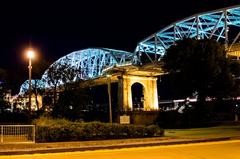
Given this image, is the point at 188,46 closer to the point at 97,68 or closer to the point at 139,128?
the point at 139,128

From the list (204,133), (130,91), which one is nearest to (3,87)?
(204,133)

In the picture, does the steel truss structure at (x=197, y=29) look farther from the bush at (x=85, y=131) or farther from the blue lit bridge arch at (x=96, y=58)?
the bush at (x=85, y=131)

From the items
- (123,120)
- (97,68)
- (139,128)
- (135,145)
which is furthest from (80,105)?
(97,68)

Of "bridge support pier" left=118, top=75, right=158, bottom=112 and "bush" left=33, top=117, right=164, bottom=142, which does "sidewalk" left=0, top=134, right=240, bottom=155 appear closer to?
"bush" left=33, top=117, right=164, bottom=142

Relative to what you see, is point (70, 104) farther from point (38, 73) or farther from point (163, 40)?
point (163, 40)

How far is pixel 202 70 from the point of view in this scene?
52250 millimetres

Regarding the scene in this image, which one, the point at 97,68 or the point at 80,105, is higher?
the point at 97,68

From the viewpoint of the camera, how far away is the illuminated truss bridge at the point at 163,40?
83.9 meters

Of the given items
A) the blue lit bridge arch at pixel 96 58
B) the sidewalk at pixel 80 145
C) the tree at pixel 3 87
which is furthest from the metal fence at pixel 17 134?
the blue lit bridge arch at pixel 96 58

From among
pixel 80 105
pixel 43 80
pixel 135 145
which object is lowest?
pixel 135 145

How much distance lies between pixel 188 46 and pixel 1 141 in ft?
116

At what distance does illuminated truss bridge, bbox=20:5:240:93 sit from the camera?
8394 centimetres

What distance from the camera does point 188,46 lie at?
54500mm

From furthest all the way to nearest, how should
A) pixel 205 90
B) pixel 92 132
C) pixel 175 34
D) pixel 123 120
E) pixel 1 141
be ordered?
1. pixel 175 34
2. pixel 205 90
3. pixel 123 120
4. pixel 92 132
5. pixel 1 141
